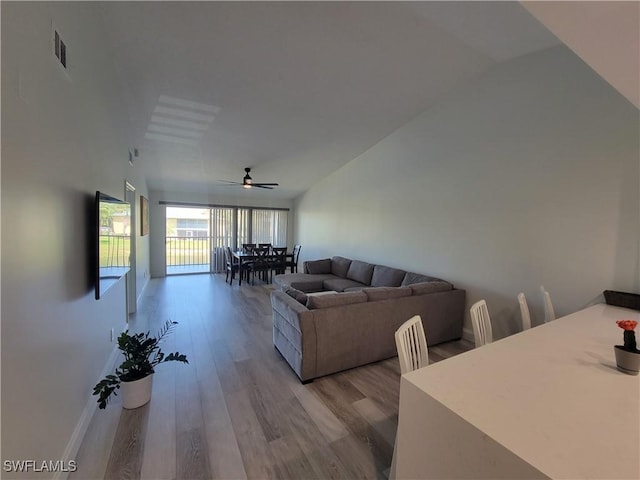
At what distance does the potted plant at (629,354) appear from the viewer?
3.94 feet

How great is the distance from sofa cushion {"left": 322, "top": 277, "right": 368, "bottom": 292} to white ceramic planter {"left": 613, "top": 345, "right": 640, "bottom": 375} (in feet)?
11.2

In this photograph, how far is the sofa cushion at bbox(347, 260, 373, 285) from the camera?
4.93m

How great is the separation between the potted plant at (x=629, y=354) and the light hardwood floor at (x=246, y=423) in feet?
4.36

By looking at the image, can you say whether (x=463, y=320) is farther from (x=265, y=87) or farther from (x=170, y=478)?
(x=265, y=87)

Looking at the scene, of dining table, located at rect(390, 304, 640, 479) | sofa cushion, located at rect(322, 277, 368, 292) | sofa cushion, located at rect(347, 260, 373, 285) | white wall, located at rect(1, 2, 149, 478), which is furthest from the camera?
sofa cushion, located at rect(347, 260, 373, 285)

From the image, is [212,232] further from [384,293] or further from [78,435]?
[78,435]

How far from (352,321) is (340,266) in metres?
3.08

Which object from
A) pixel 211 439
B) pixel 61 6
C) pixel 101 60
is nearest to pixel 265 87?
pixel 101 60

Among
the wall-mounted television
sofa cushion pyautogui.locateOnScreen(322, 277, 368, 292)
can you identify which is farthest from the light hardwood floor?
sofa cushion pyautogui.locateOnScreen(322, 277, 368, 292)

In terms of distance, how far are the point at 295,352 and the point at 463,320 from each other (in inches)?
91.6

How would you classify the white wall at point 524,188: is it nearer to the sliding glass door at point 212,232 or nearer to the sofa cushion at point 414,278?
the sofa cushion at point 414,278

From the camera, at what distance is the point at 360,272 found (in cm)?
511

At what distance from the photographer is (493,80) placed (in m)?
3.21

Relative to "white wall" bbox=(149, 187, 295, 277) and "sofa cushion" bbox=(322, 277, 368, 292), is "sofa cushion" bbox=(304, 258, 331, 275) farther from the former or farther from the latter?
"white wall" bbox=(149, 187, 295, 277)
